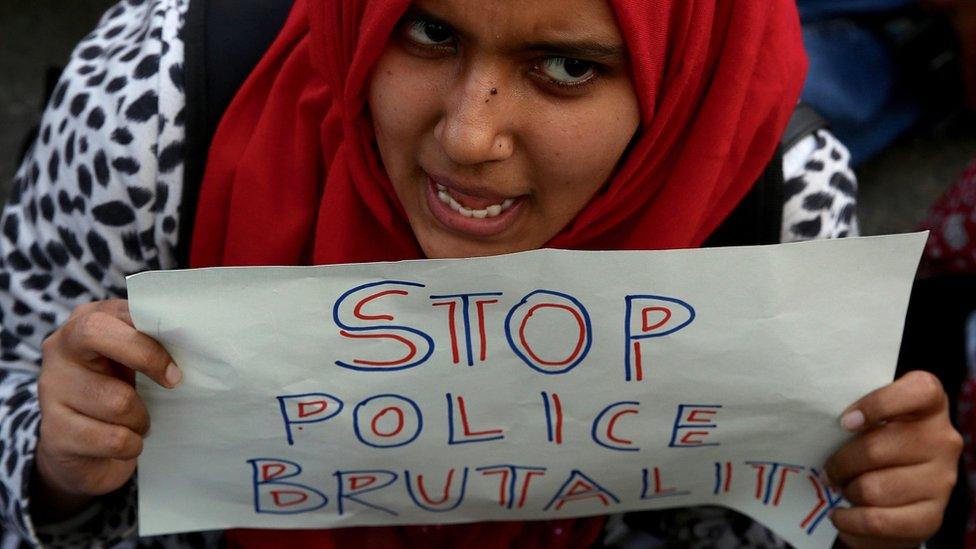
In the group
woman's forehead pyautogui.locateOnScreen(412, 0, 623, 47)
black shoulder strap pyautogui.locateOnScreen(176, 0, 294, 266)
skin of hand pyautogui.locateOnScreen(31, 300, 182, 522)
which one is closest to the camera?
woman's forehead pyautogui.locateOnScreen(412, 0, 623, 47)

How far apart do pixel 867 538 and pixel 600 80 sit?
2.09 ft

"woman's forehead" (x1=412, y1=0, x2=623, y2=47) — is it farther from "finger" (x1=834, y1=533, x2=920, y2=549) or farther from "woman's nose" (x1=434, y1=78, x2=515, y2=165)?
"finger" (x1=834, y1=533, x2=920, y2=549)

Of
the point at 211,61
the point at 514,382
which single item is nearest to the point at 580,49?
the point at 514,382

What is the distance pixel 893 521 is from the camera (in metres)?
1.25

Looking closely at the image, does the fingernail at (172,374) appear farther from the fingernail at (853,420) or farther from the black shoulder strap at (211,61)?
the fingernail at (853,420)

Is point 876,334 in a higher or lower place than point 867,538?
higher

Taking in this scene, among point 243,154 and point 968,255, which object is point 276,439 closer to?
point 243,154

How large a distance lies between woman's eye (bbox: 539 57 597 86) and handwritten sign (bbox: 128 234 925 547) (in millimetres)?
176

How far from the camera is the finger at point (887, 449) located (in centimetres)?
124

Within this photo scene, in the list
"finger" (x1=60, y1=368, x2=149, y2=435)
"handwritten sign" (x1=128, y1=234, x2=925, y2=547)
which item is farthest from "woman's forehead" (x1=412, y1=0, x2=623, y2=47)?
"finger" (x1=60, y1=368, x2=149, y2=435)

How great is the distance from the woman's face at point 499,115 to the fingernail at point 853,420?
0.39 meters

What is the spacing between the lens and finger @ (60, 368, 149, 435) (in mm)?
1138

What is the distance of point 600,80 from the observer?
109cm

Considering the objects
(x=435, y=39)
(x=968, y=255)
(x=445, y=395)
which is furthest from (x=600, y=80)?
(x=968, y=255)
